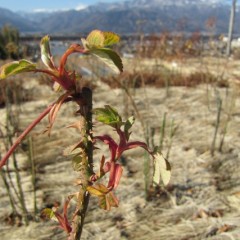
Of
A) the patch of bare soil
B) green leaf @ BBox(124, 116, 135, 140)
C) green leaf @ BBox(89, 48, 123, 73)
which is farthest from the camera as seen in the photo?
the patch of bare soil

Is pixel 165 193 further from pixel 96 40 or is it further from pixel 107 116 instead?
pixel 96 40


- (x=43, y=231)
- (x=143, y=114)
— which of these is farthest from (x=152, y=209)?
(x=143, y=114)

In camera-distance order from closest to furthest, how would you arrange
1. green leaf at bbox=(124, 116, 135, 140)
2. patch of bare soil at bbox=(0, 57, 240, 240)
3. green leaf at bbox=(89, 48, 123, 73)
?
green leaf at bbox=(89, 48, 123, 73) < green leaf at bbox=(124, 116, 135, 140) < patch of bare soil at bbox=(0, 57, 240, 240)

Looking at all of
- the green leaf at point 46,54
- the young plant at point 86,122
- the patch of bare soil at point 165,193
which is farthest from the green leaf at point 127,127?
the patch of bare soil at point 165,193

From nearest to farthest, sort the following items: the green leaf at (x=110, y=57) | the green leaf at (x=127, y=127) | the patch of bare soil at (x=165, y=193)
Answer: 1. the green leaf at (x=110, y=57)
2. the green leaf at (x=127, y=127)
3. the patch of bare soil at (x=165, y=193)

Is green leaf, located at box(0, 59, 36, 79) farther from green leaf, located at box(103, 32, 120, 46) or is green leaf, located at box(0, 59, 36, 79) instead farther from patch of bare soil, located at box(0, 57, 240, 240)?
patch of bare soil, located at box(0, 57, 240, 240)

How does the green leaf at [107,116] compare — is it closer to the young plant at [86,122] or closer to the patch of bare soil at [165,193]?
the young plant at [86,122]

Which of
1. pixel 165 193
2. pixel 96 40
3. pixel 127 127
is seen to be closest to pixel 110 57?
Answer: pixel 96 40

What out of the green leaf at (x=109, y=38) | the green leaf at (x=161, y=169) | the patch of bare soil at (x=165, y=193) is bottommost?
the patch of bare soil at (x=165, y=193)

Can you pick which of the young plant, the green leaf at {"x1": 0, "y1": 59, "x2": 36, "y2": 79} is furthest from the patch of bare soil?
the green leaf at {"x1": 0, "y1": 59, "x2": 36, "y2": 79}
